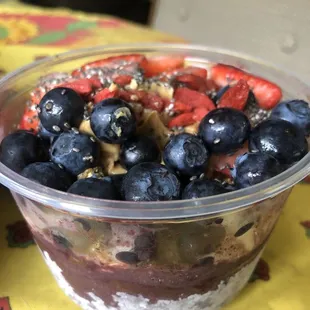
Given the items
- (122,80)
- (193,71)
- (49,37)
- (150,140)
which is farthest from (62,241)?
(49,37)

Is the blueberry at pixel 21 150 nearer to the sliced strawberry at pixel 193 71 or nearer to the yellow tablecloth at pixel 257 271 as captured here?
the yellow tablecloth at pixel 257 271

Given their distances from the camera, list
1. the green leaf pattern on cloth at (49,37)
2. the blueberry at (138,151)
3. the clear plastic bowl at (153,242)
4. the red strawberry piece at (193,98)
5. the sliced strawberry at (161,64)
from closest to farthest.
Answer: the clear plastic bowl at (153,242) < the blueberry at (138,151) < the red strawberry piece at (193,98) < the sliced strawberry at (161,64) < the green leaf pattern on cloth at (49,37)

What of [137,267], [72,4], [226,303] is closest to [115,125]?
[137,267]

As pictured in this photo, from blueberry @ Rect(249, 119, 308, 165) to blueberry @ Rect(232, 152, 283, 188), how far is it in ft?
0.07

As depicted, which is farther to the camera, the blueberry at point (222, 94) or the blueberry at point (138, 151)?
the blueberry at point (222, 94)

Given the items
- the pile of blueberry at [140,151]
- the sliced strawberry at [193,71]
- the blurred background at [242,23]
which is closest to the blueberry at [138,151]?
the pile of blueberry at [140,151]

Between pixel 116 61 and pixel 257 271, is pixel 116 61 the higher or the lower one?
the higher one

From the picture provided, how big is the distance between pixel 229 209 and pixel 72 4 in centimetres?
229

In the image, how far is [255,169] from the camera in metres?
0.56

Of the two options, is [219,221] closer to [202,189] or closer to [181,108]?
[202,189]

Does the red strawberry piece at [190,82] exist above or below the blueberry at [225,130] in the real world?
below

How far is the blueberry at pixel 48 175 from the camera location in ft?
1.85

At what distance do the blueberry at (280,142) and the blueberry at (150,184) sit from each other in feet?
0.39

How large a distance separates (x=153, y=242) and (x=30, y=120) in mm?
312
